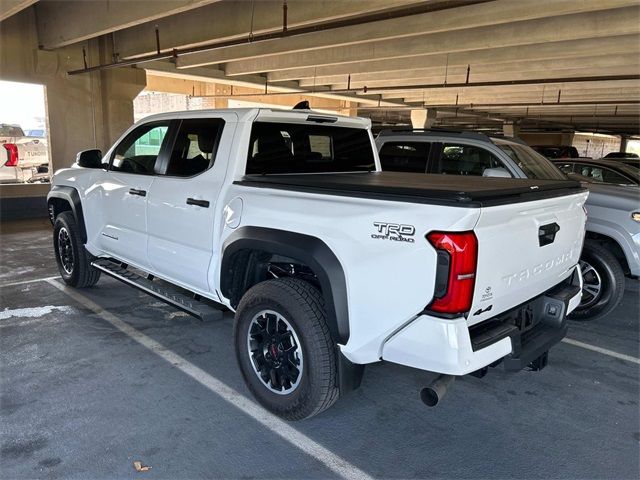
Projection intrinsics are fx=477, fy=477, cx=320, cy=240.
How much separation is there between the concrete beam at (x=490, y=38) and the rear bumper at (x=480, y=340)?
22.2ft

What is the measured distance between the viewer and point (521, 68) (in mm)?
11555

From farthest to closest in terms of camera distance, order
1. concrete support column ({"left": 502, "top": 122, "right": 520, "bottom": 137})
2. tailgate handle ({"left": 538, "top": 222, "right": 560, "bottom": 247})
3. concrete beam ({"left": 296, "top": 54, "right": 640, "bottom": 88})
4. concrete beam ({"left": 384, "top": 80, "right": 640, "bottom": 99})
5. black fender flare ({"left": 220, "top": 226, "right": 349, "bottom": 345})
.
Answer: concrete support column ({"left": 502, "top": 122, "right": 520, "bottom": 137}), concrete beam ({"left": 384, "top": 80, "right": 640, "bottom": 99}), concrete beam ({"left": 296, "top": 54, "right": 640, "bottom": 88}), tailgate handle ({"left": 538, "top": 222, "right": 560, "bottom": 247}), black fender flare ({"left": 220, "top": 226, "right": 349, "bottom": 345})

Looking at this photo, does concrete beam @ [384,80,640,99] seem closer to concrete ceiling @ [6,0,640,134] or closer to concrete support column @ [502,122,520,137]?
concrete ceiling @ [6,0,640,134]

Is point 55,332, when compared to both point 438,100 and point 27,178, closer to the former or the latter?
point 27,178

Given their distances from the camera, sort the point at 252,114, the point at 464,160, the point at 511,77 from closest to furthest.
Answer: the point at 252,114
the point at 464,160
the point at 511,77

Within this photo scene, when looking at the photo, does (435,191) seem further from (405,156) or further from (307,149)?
(405,156)

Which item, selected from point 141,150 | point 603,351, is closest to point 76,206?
point 141,150

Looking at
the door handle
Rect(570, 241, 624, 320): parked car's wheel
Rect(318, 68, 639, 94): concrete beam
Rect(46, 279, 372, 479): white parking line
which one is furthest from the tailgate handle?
Rect(318, 68, 639, 94): concrete beam

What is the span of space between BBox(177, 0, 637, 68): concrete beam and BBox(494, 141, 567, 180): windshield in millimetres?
2345

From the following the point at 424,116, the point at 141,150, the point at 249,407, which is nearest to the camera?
the point at 249,407

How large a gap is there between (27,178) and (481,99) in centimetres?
1619

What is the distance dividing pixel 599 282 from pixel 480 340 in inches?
125

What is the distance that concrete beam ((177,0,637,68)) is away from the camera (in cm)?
655

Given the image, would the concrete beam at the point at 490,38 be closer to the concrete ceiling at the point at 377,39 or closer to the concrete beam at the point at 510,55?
the concrete ceiling at the point at 377,39
